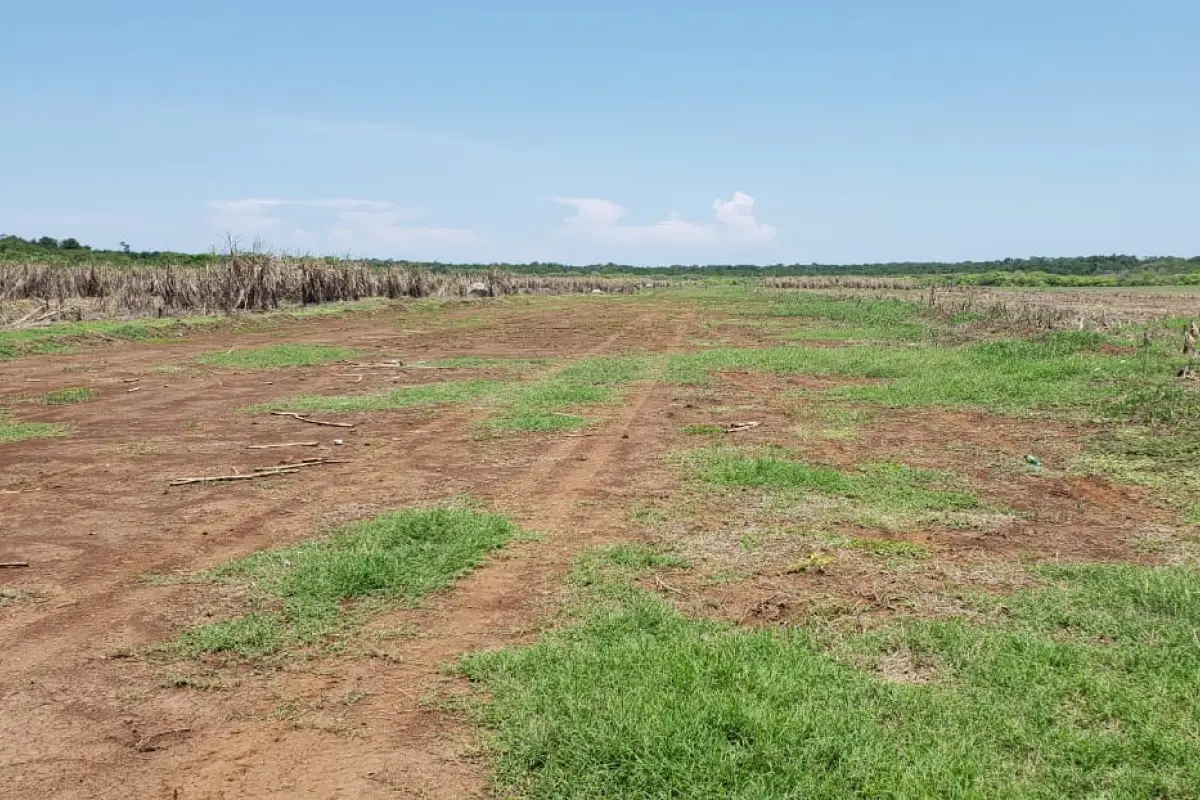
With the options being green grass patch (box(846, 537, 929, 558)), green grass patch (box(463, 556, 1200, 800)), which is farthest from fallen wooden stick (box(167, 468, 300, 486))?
green grass patch (box(846, 537, 929, 558))

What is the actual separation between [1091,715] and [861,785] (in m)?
1.16

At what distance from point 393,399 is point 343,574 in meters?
6.98

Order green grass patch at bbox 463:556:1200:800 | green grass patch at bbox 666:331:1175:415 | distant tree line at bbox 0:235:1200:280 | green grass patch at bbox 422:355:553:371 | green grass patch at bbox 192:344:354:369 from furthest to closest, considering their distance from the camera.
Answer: distant tree line at bbox 0:235:1200:280 < green grass patch at bbox 192:344:354:369 < green grass patch at bbox 422:355:553:371 < green grass patch at bbox 666:331:1175:415 < green grass patch at bbox 463:556:1200:800

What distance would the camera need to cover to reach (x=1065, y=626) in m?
4.23

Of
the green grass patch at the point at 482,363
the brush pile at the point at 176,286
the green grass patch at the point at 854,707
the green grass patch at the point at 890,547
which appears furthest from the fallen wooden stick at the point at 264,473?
the brush pile at the point at 176,286

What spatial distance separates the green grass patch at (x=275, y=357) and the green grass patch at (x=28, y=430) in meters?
5.55

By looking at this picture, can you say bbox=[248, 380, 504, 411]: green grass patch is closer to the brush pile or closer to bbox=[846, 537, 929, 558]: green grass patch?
bbox=[846, 537, 929, 558]: green grass patch

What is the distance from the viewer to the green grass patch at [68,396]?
1145 cm

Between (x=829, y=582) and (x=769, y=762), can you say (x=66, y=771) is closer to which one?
(x=769, y=762)

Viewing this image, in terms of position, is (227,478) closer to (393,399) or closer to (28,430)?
(28,430)

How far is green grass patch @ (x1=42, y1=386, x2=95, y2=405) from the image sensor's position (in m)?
11.5

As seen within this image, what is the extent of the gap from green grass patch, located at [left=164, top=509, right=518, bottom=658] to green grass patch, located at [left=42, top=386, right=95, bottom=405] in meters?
7.91

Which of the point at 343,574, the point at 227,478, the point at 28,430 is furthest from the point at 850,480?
the point at 28,430

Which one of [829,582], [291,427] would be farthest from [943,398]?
[291,427]
